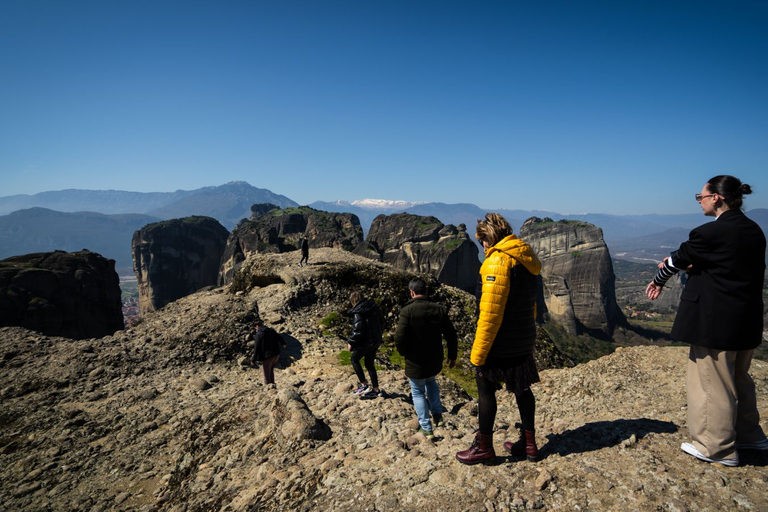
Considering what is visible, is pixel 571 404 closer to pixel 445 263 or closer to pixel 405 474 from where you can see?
pixel 405 474

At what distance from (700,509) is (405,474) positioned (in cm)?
321

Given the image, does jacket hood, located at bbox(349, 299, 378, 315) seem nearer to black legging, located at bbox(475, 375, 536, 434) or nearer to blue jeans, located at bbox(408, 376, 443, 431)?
blue jeans, located at bbox(408, 376, 443, 431)

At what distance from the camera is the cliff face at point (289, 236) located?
85.0 meters

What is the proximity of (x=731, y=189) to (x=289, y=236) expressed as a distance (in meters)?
100

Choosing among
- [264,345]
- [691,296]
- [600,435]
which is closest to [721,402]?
[691,296]

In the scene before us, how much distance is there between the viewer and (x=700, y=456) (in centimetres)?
431

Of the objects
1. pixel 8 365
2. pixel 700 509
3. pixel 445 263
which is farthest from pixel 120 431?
pixel 445 263

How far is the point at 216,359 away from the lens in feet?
43.0

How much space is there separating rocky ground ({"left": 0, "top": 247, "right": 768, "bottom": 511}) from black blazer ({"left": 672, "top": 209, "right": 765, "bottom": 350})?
1.56 m

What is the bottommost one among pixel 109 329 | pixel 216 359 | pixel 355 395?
pixel 109 329

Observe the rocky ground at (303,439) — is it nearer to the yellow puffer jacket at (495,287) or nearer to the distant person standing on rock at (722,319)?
the distant person standing on rock at (722,319)

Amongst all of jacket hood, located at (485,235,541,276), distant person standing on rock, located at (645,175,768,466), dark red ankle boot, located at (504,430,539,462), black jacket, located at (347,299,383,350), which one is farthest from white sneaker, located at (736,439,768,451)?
black jacket, located at (347,299,383,350)

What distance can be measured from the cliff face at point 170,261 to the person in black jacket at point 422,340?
112916 millimetres

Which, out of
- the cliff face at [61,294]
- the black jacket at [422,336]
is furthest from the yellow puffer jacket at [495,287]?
the cliff face at [61,294]
